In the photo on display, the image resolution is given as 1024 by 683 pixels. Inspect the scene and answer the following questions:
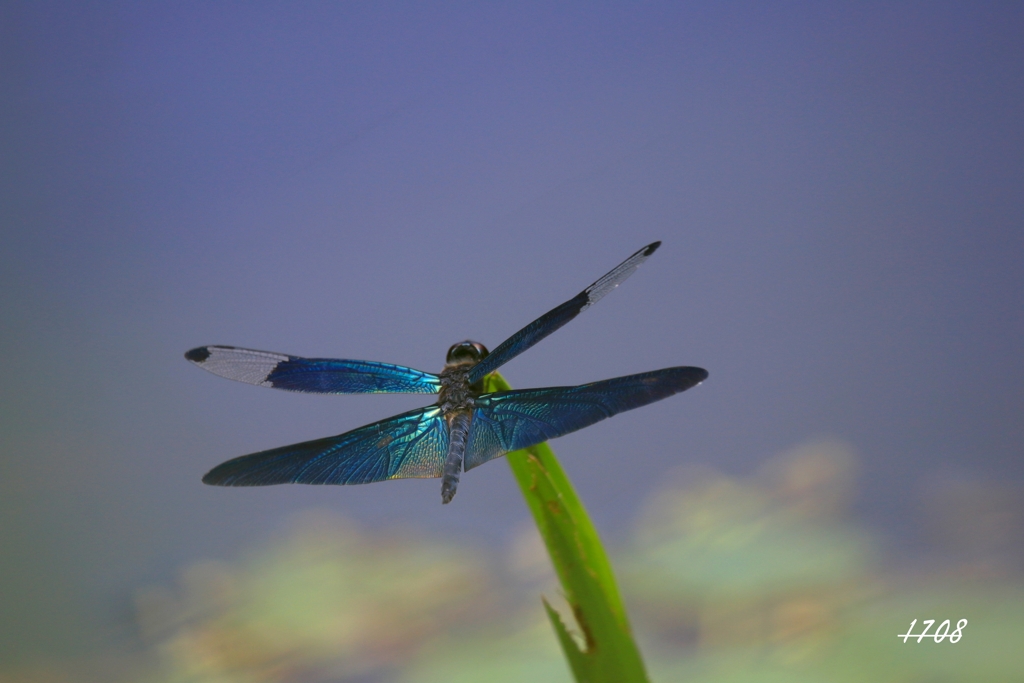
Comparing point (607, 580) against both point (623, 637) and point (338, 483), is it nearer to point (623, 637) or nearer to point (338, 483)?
point (623, 637)

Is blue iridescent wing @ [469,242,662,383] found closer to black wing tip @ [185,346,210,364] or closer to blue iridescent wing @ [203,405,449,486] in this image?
blue iridescent wing @ [203,405,449,486]

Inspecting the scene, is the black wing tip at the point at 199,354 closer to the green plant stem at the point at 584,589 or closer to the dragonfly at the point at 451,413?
the dragonfly at the point at 451,413

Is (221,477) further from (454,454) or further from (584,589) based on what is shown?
(584,589)

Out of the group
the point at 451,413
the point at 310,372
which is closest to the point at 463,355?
the point at 451,413

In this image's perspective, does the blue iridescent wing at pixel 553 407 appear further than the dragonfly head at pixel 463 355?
No

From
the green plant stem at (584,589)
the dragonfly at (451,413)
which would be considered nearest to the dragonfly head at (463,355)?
the dragonfly at (451,413)
